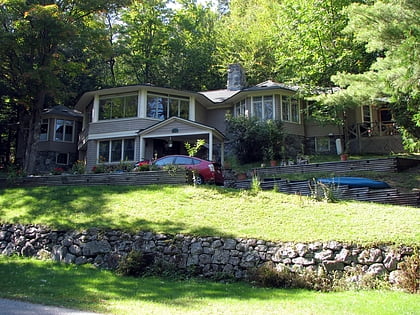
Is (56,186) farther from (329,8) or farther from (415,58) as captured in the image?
(329,8)

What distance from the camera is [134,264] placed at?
10242 mm

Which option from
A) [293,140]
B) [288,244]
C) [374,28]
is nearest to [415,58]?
[374,28]

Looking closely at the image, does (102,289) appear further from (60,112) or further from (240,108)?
(60,112)

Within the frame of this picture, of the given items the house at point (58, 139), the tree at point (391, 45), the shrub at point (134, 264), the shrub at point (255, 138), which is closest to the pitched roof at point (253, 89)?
the shrub at point (255, 138)

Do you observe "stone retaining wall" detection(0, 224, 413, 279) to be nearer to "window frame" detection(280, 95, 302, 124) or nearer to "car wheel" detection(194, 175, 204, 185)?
"car wheel" detection(194, 175, 204, 185)

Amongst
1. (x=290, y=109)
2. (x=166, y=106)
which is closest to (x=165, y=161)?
(x=166, y=106)

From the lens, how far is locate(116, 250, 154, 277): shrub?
401 inches

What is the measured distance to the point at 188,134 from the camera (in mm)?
22469

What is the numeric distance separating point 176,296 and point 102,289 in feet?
5.56

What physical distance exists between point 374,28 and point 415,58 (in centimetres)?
211

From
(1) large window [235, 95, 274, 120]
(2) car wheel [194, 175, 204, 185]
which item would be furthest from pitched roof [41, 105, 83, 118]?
(2) car wheel [194, 175, 204, 185]

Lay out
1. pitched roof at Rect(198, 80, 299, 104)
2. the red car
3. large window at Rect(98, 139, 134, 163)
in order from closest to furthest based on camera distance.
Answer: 1. the red car
2. large window at Rect(98, 139, 134, 163)
3. pitched roof at Rect(198, 80, 299, 104)

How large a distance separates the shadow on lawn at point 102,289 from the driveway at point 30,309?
11.5 inches

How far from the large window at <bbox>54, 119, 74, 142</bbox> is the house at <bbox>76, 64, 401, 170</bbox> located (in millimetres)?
5443
